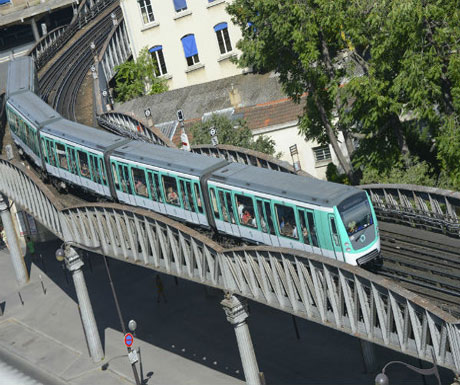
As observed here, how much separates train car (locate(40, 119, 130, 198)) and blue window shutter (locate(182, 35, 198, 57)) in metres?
22.5

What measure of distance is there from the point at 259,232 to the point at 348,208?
4.65 meters

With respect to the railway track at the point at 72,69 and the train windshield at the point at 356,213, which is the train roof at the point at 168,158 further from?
the railway track at the point at 72,69

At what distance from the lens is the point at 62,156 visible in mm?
46031

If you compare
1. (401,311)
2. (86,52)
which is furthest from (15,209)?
(401,311)

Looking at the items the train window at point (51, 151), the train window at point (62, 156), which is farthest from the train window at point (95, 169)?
the train window at point (51, 151)

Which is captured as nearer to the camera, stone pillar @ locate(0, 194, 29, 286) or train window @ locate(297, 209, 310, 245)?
train window @ locate(297, 209, 310, 245)

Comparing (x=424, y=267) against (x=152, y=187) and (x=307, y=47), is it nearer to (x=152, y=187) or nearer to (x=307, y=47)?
(x=152, y=187)

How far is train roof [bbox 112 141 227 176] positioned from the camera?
122 ft

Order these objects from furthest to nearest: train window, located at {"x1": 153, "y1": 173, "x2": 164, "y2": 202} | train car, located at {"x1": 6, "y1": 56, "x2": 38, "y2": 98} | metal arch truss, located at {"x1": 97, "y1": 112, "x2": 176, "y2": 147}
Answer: train car, located at {"x1": 6, "y1": 56, "x2": 38, "y2": 98}, metal arch truss, located at {"x1": 97, "y1": 112, "x2": 176, "y2": 147}, train window, located at {"x1": 153, "y1": 173, "x2": 164, "y2": 202}

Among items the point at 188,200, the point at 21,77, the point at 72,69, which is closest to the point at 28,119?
the point at 21,77

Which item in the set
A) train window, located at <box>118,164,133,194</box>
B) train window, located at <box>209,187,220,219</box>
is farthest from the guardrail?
train window, located at <box>209,187,220,219</box>

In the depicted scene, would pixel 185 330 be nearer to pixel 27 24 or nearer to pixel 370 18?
pixel 370 18

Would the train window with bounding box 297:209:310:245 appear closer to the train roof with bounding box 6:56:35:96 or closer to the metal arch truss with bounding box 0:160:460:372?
the metal arch truss with bounding box 0:160:460:372

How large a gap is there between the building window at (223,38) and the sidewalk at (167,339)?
20122 mm
